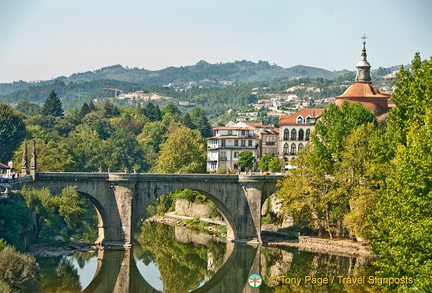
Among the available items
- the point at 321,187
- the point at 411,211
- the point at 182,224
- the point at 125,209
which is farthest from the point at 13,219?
the point at 182,224

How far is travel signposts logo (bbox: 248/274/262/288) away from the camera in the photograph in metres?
60.8

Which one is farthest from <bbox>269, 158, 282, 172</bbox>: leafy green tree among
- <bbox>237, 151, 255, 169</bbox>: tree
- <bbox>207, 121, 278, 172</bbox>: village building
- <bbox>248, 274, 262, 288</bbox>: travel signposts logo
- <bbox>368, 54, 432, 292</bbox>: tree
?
<bbox>368, 54, 432, 292</bbox>: tree

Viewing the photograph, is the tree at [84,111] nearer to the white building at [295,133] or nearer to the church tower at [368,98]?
the white building at [295,133]

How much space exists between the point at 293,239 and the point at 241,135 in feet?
102

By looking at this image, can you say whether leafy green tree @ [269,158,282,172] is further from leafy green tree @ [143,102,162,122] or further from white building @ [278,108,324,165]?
leafy green tree @ [143,102,162,122]

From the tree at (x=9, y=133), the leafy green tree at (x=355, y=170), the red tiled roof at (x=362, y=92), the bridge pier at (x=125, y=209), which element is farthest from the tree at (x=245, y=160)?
the bridge pier at (x=125, y=209)

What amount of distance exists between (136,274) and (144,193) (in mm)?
11430

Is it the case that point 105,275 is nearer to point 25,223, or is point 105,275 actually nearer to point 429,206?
point 25,223

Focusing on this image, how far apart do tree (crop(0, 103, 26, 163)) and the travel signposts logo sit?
5396 cm

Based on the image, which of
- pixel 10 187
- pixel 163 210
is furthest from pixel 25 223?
pixel 163 210

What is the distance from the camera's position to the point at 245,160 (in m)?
101

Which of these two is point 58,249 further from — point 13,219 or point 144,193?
point 144,193

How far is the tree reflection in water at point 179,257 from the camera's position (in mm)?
63656

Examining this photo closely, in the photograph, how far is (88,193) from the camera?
69.8 meters
